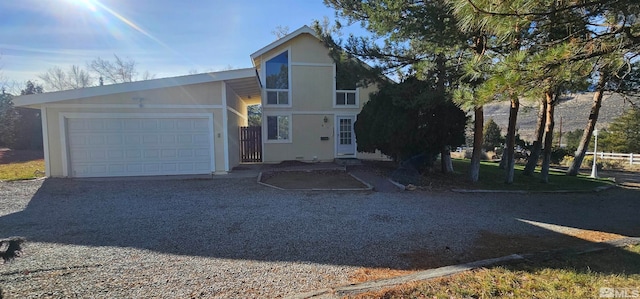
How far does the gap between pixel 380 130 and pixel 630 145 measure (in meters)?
26.8

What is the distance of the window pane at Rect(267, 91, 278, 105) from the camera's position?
1405cm

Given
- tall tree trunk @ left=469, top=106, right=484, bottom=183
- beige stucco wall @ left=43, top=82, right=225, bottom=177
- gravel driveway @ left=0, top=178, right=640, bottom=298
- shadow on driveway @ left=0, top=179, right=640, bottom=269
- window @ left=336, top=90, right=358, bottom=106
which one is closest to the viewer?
gravel driveway @ left=0, top=178, right=640, bottom=298

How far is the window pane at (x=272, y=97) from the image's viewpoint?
14.0 m

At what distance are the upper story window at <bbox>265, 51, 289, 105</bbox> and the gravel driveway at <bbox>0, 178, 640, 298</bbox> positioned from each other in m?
6.72

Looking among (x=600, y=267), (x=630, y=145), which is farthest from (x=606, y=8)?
(x=630, y=145)

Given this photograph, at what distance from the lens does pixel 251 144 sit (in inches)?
570

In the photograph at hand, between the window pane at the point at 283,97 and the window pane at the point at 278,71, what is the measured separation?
292 mm

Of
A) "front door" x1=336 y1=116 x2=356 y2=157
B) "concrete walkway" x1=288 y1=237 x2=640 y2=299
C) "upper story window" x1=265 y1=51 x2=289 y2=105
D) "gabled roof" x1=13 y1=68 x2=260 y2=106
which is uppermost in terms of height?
"upper story window" x1=265 y1=51 x2=289 y2=105

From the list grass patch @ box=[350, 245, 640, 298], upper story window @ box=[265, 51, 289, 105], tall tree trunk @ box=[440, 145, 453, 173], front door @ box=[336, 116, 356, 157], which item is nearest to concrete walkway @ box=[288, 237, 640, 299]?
grass patch @ box=[350, 245, 640, 298]

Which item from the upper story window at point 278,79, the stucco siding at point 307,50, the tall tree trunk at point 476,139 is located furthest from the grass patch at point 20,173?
the tall tree trunk at point 476,139

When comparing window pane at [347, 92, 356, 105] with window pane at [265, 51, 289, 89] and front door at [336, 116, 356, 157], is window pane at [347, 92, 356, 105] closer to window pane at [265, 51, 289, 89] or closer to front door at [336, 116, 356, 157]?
front door at [336, 116, 356, 157]

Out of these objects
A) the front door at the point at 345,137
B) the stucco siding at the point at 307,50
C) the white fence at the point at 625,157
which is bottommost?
the white fence at the point at 625,157

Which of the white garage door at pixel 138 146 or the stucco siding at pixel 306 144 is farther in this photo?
the stucco siding at pixel 306 144

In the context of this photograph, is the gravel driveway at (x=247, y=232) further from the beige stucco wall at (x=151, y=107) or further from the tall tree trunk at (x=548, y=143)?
the tall tree trunk at (x=548, y=143)
